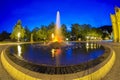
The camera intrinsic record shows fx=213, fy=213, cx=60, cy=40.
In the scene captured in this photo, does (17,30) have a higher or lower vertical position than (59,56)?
higher

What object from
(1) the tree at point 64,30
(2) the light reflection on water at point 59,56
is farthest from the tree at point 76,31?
(2) the light reflection on water at point 59,56

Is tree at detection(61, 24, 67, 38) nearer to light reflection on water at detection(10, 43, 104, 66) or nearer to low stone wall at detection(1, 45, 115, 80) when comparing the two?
light reflection on water at detection(10, 43, 104, 66)

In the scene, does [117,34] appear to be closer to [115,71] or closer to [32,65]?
[115,71]

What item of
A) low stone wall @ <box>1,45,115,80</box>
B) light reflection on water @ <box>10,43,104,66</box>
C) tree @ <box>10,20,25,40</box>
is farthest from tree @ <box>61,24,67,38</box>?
low stone wall @ <box>1,45,115,80</box>

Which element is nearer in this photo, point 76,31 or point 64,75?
point 64,75

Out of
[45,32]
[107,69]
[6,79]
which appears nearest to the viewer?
[6,79]

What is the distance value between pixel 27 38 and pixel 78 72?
44916 mm

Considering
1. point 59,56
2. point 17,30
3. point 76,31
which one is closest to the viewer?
point 59,56

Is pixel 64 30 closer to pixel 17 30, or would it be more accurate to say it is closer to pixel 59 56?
pixel 17 30

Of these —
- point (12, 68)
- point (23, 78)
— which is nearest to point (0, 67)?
point (12, 68)

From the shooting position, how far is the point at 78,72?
9.16 meters

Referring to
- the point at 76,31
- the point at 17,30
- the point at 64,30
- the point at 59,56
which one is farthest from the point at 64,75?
the point at 76,31

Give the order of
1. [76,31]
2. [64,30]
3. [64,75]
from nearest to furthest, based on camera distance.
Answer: [64,75]
[64,30]
[76,31]

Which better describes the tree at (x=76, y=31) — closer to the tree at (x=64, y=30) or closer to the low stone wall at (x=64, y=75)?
the tree at (x=64, y=30)
